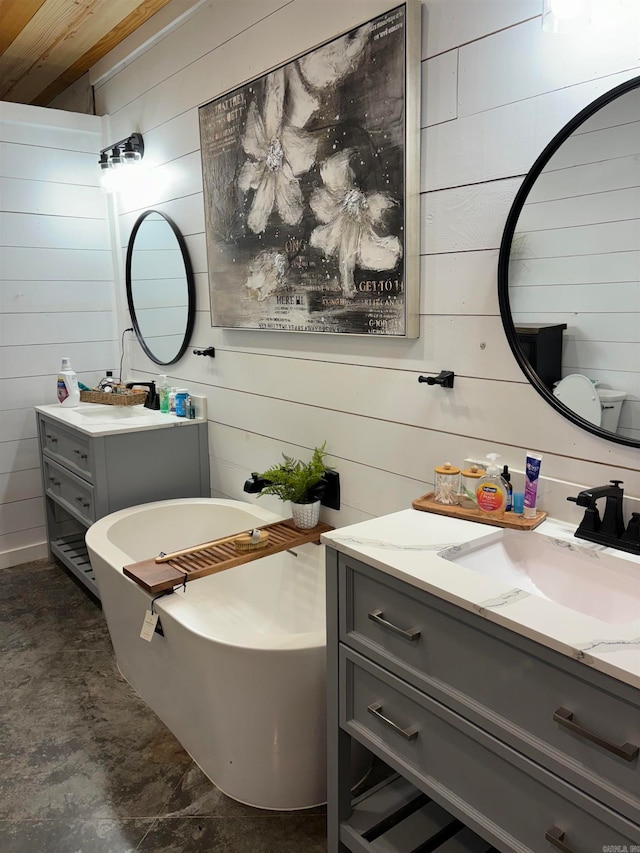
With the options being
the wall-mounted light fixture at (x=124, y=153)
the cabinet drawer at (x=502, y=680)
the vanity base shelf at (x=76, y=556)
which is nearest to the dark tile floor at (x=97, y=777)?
the vanity base shelf at (x=76, y=556)

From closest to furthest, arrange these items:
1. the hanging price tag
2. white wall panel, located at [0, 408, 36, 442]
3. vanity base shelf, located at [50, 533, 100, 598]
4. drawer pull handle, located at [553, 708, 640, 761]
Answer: drawer pull handle, located at [553, 708, 640, 761]
the hanging price tag
vanity base shelf, located at [50, 533, 100, 598]
white wall panel, located at [0, 408, 36, 442]

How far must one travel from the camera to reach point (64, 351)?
341 centimetres

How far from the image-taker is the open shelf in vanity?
976mm

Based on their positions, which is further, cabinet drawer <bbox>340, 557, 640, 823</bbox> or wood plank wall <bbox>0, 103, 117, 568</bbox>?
wood plank wall <bbox>0, 103, 117, 568</bbox>

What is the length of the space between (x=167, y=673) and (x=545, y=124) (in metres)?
1.79

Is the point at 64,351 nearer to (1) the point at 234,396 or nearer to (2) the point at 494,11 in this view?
(1) the point at 234,396

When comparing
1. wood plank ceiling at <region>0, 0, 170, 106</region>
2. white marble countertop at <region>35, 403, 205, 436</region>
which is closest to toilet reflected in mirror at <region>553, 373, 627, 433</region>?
white marble countertop at <region>35, 403, 205, 436</region>

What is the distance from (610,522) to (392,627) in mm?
533

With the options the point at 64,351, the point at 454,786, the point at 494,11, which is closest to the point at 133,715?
the point at 454,786

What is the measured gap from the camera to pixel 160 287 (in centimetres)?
307

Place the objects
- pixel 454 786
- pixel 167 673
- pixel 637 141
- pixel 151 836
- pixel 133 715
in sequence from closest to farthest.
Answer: pixel 454 786
pixel 637 141
pixel 151 836
pixel 167 673
pixel 133 715

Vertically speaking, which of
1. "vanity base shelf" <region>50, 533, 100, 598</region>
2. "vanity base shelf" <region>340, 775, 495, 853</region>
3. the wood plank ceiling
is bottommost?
"vanity base shelf" <region>340, 775, 495, 853</region>

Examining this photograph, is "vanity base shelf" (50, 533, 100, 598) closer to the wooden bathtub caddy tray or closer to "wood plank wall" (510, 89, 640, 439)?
the wooden bathtub caddy tray

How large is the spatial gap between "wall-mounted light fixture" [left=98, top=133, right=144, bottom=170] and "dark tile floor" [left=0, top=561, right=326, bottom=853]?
7.16 ft
